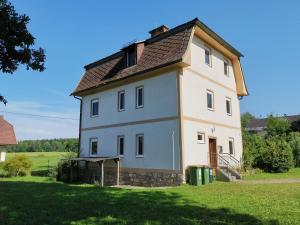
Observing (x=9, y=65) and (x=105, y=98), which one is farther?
(x=105, y=98)

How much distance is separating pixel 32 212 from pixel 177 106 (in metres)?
10.4

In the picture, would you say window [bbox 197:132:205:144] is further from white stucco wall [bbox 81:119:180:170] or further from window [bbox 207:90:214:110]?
window [bbox 207:90:214:110]

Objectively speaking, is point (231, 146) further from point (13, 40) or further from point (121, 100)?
point (13, 40)

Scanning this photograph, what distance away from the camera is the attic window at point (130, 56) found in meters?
20.9

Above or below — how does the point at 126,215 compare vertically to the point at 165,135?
below

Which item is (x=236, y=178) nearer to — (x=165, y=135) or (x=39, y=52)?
Result: (x=165, y=135)

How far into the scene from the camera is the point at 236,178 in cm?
1805

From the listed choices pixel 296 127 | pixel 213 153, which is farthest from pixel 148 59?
pixel 296 127

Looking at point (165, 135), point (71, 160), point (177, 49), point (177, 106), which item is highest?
point (177, 49)

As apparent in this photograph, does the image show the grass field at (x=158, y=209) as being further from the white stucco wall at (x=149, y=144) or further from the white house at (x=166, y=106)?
the white house at (x=166, y=106)

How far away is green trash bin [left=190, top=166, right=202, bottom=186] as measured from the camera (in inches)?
611

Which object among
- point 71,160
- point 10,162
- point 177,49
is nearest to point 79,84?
point 71,160

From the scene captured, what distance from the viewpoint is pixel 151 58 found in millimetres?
19047

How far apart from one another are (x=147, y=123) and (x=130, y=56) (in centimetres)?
576
